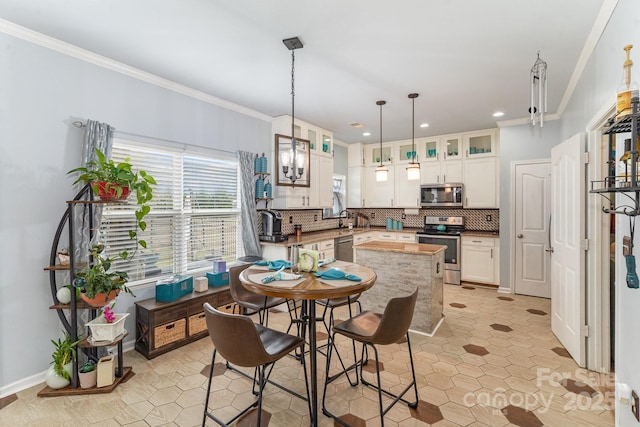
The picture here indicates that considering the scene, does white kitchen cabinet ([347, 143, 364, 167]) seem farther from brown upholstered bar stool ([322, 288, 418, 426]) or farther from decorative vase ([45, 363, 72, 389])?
decorative vase ([45, 363, 72, 389])

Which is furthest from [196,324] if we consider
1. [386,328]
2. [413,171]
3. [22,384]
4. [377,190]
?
[377,190]

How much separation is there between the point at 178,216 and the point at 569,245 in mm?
4056

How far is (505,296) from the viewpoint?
472 centimetres

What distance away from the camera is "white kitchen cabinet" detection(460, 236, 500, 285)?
509cm

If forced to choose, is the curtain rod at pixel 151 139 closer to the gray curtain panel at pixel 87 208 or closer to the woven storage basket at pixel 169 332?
the gray curtain panel at pixel 87 208

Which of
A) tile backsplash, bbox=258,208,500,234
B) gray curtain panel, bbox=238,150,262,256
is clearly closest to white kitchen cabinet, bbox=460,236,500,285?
tile backsplash, bbox=258,208,500,234

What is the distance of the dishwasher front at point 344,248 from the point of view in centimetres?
504

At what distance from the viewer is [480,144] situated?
5.41 metres

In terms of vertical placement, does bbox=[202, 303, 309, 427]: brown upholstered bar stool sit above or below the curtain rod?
below

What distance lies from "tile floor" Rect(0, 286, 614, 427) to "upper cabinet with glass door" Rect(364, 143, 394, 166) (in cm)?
399

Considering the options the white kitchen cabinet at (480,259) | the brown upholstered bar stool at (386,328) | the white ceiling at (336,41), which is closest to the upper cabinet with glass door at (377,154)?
the white kitchen cabinet at (480,259)

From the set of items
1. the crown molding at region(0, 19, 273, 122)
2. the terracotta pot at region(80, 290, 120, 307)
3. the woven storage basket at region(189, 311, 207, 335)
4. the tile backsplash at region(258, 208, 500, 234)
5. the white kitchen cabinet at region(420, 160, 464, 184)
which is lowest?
the woven storage basket at region(189, 311, 207, 335)

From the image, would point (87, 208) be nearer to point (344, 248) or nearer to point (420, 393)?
point (420, 393)

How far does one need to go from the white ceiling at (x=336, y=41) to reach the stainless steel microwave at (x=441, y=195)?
2.00 meters
